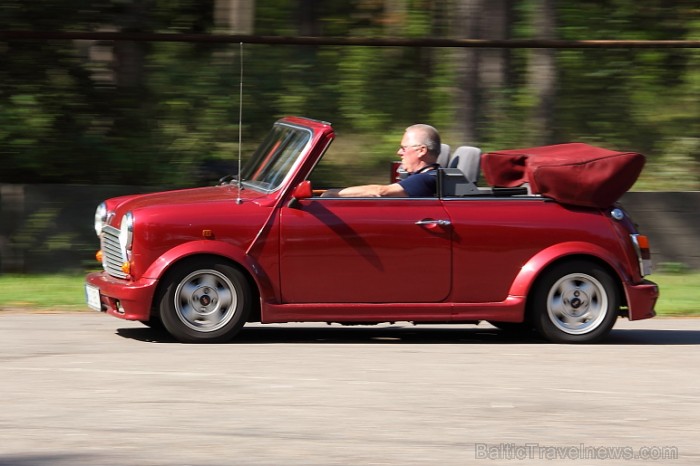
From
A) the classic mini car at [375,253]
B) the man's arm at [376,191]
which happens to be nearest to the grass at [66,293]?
the classic mini car at [375,253]

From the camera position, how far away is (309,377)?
25.2ft

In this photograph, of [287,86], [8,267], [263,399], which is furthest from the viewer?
[287,86]

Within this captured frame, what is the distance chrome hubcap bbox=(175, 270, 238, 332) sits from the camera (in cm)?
874

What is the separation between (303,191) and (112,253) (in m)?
1.48

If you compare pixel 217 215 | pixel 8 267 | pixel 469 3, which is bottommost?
pixel 8 267

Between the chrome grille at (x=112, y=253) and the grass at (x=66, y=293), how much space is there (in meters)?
1.73

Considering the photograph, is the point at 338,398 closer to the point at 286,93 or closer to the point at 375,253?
the point at 375,253

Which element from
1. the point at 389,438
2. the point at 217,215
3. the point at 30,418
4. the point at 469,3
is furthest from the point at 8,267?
the point at 389,438

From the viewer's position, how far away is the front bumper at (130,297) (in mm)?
8664

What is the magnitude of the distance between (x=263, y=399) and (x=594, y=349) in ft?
10.1

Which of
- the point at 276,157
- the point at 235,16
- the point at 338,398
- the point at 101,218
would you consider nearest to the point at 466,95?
the point at 235,16

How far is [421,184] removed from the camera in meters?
9.23

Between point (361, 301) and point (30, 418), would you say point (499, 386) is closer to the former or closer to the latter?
point (361, 301)

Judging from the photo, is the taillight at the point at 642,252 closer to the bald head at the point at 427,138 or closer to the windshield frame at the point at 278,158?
the bald head at the point at 427,138
